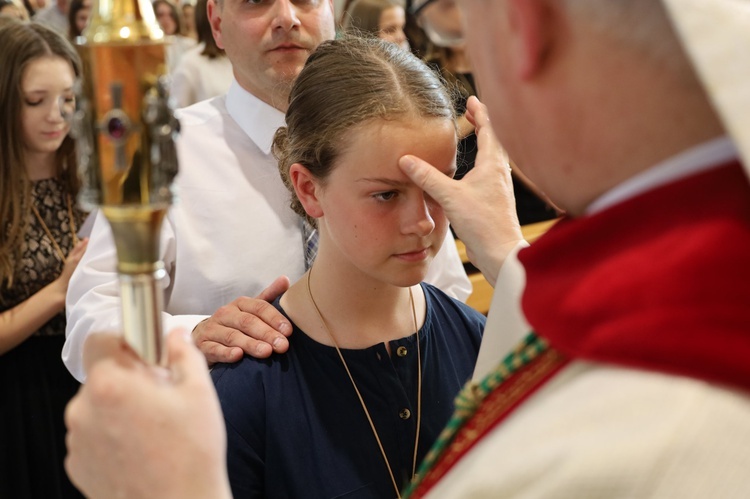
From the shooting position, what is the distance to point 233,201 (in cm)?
231

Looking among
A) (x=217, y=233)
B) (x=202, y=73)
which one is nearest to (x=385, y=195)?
(x=217, y=233)

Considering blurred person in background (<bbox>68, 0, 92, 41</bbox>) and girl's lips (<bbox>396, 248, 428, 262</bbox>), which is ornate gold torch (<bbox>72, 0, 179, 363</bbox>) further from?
blurred person in background (<bbox>68, 0, 92, 41</bbox>)

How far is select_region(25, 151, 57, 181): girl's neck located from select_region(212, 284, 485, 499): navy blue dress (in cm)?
158

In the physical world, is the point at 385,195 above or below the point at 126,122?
below

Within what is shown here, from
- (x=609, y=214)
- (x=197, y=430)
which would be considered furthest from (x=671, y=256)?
(x=197, y=430)

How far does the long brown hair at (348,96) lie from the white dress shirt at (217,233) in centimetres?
46

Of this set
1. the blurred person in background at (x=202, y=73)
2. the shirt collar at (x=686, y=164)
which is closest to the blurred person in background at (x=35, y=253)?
the blurred person in background at (x=202, y=73)

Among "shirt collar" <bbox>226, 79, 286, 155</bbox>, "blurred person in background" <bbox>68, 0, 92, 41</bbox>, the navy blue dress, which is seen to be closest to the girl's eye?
the navy blue dress

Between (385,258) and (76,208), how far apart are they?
66.0 inches

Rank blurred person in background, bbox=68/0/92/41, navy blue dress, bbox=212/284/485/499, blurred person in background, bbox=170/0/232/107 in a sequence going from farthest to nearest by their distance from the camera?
blurred person in background, bbox=68/0/92/41 → blurred person in background, bbox=170/0/232/107 → navy blue dress, bbox=212/284/485/499

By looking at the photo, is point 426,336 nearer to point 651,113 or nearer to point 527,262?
point 527,262

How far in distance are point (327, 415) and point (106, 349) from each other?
864 mm

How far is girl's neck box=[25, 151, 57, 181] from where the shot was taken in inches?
117

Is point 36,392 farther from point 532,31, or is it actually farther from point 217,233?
point 532,31
